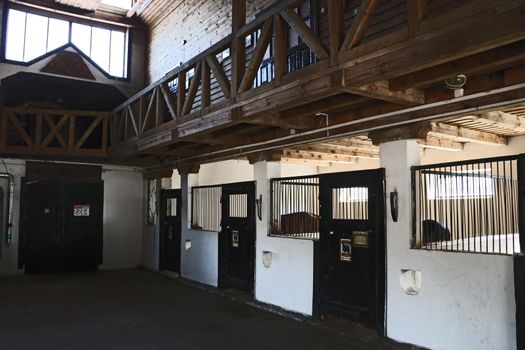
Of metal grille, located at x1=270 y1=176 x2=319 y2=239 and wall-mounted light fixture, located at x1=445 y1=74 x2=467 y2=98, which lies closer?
wall-mounted light fixture, located at x1=445 y1=74 x2=467 y2=98

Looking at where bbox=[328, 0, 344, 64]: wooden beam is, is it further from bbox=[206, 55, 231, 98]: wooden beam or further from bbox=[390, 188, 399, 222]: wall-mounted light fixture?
bbox=[390, 188, 399, 222]: wall-mounted light fixture

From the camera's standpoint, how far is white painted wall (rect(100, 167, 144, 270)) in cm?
1073

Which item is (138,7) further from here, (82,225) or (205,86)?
(205,86)

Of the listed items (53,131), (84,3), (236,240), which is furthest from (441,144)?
(84,3)

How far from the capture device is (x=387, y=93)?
157 inches

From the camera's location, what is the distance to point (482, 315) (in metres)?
4.13

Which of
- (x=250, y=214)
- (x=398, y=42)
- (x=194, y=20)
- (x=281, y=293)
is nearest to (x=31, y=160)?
(x=194, y=20)

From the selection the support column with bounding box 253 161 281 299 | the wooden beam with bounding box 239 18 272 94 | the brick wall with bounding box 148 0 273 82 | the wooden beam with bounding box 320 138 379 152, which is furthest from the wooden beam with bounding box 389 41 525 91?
the brick wall with bounding box 148 0 273 82

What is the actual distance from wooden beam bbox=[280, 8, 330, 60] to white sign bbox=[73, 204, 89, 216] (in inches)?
307

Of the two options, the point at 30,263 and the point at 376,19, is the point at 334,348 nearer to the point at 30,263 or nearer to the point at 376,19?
the point at 376,19

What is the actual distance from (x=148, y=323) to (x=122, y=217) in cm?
559

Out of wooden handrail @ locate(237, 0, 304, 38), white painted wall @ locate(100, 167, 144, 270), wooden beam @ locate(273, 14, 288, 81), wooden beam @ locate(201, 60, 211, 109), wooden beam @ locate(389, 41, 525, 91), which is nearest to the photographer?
wooden beam @ locate(389, 41, 525, 91)

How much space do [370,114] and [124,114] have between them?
5449 millimetres

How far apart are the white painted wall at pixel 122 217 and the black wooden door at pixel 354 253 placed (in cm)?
650
